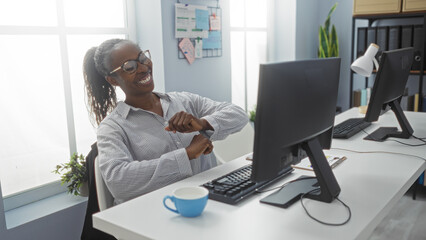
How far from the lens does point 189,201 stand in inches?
41.6

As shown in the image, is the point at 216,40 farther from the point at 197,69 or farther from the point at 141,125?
the point at 141,125

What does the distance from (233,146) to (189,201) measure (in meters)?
0.99

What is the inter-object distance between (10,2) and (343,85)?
124 inches

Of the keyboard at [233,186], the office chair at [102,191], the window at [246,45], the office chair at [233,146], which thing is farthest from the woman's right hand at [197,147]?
the window at [246,45]

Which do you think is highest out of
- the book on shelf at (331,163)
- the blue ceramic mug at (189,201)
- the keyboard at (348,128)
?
the blue ceramic mug at (189,201)

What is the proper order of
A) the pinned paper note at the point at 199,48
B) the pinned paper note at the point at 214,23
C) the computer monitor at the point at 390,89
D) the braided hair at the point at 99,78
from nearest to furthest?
the braided hair at the point at 99,78 < the computer monitor at the point at 390,89 < the pinned paper note at the point at 199,48 < the pinned paper note at the point at 214,23

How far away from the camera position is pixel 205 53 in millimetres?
2748

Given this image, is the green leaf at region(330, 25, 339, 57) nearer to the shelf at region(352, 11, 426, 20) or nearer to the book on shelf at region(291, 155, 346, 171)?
the shelf at region(352, 11, 426, 20)

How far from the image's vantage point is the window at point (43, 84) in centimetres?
193

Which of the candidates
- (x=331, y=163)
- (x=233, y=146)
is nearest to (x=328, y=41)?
(x=233, y=146)

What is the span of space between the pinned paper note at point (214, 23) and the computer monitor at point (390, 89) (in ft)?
4.21

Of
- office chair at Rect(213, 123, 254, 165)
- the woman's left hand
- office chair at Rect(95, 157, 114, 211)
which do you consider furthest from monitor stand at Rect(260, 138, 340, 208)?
office chair at Rect(213, 123, 254, 165)

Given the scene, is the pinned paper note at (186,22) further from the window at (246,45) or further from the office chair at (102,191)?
the office chair at (102,191)

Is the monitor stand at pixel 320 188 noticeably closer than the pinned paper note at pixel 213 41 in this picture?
Yes
